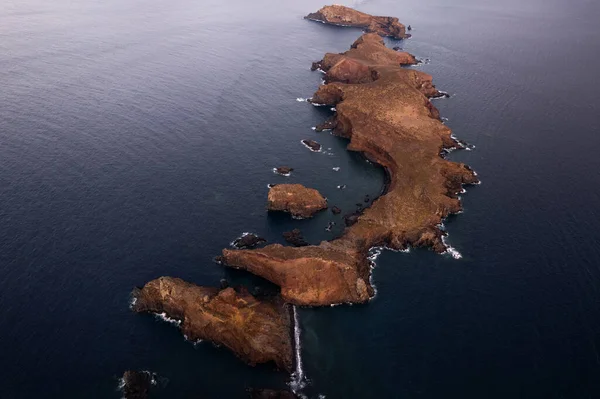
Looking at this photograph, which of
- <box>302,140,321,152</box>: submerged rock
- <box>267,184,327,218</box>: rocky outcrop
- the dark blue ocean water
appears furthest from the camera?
<box>302,140,321,152</box>: submerged rock

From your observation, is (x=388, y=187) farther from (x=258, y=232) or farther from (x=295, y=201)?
(x=258, y=232)

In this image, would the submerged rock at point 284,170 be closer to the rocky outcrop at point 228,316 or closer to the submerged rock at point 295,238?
the submerged rock at point 295,238

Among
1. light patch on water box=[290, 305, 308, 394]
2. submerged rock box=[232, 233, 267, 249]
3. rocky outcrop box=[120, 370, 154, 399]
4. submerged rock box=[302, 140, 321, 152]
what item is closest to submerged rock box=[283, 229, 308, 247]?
submerged rock box=[232, 233, 267, 249]

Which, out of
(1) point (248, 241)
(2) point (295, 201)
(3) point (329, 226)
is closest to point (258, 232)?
(1) point (248, 241)

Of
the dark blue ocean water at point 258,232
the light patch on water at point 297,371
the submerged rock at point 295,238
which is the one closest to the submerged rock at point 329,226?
the dark blue ocean water at point 258,232

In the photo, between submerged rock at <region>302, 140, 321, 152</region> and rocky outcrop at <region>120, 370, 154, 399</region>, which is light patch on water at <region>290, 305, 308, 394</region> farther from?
submerged rock at <region>302, 140, 321, 152</region>

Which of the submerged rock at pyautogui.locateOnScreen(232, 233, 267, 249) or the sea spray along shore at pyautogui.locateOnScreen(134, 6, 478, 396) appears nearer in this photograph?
the sea spray along shore at pyautogui.locateOnScreen(134, 6, 478, 396)
